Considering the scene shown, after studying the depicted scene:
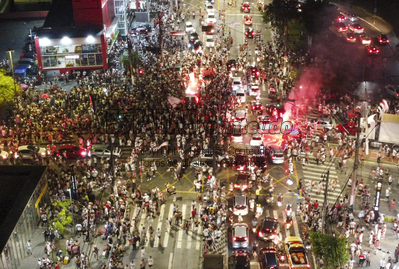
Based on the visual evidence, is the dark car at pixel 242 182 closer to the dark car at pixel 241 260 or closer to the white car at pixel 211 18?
the dark car at pixel 241 260

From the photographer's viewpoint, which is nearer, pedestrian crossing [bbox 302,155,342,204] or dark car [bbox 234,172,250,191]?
pedestrian crossing [bbox 302,155,342,204]

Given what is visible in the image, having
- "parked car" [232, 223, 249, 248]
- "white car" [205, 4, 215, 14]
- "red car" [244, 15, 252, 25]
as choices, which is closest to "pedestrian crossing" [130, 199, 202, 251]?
"parked car" [232, 223, 249, 248]

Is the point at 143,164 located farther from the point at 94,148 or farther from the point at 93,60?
the point at 93,60

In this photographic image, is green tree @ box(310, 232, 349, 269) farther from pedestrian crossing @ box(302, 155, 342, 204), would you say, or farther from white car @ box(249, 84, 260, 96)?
white car @ box(249, 84, 260, 96)

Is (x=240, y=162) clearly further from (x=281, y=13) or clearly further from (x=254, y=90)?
(x=281, y=13)

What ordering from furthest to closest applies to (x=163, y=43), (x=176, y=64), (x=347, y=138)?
(x=163, y=43), (x=176, y=64), (x=347, y=138)

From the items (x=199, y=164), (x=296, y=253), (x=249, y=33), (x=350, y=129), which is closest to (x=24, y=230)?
(x=199, y=164)

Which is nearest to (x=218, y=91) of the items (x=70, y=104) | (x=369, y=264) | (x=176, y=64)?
(x=176, y=64)
